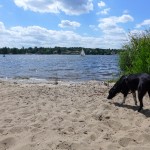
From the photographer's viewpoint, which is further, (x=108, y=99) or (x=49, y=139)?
(x=108, y=99)

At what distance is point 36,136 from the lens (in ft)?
20.5

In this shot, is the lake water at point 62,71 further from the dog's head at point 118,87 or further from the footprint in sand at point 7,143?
the footprint in sand at point 7,143

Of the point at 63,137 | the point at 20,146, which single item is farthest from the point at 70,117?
the point at 20,146

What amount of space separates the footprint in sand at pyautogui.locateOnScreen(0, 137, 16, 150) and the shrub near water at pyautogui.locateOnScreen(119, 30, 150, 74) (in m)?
7.76

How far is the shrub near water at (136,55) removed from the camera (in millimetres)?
13062

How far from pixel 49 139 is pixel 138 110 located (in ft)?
11.2

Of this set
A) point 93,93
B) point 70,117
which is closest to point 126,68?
point 93,93

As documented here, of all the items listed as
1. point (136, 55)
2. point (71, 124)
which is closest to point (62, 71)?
point (136, 55)

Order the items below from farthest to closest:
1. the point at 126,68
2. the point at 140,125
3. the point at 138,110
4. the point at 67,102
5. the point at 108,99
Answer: the point at 126,68
the point at 108,99
the point at 67,102
the point at 138,110
the point at 140,125

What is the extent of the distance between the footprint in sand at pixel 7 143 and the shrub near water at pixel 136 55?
306 inches

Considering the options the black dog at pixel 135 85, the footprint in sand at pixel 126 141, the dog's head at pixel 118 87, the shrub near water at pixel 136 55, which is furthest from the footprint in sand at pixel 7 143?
the shrub near water at pixel 136 55

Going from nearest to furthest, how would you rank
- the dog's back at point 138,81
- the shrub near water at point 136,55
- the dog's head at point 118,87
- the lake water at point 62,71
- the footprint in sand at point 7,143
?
the footprint in sand at point 7,143 < the dog's back at point 138,81 < the dog's head at point 118,87 < the shrub near water at point 136,55 < the lake water at point 62,71

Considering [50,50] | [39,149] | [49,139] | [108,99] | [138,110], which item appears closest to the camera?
[39,149]

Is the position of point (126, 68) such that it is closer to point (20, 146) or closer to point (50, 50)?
point (20, 146)
